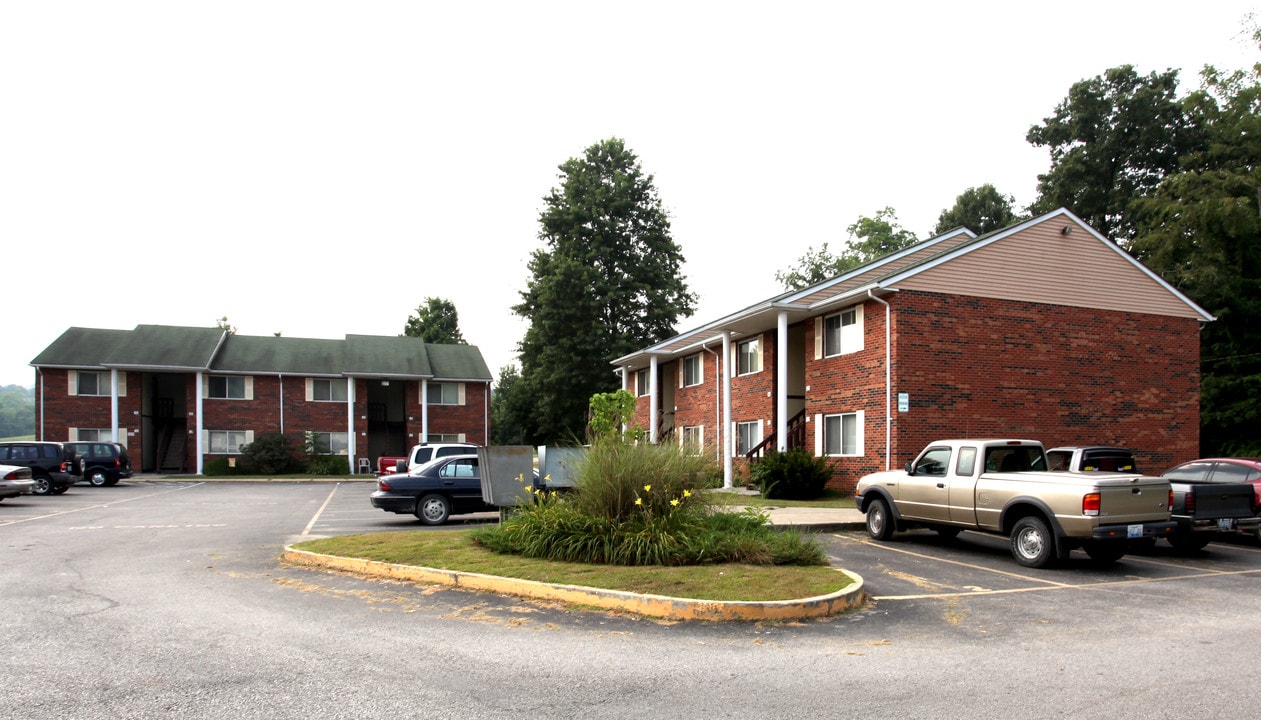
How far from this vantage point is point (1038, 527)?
11.2 metres

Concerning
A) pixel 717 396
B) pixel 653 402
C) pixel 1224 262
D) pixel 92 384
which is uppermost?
pixel 1224 262

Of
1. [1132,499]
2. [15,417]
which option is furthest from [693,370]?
[15,417]

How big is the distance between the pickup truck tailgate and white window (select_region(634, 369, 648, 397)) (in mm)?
29058

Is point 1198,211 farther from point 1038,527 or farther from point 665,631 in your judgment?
point 665,631

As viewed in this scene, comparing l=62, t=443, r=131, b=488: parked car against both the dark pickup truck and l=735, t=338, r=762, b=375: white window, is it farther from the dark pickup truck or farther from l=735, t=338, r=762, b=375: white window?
the dark pickup truck

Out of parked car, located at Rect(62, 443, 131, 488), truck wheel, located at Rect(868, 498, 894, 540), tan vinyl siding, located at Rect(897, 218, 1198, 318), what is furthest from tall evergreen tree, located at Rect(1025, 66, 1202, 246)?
parked car, located at Rect(62, 443, 131, 488)

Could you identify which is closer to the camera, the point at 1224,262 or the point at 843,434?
the point at 843,434

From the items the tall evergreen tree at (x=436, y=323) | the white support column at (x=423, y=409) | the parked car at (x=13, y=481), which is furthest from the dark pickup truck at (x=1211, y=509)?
the tall evergreen tree at (x=436, y=323)

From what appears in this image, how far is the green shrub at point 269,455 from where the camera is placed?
42.2 m

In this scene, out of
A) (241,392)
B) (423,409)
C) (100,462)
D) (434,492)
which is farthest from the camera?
(423,409)

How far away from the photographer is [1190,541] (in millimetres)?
13281

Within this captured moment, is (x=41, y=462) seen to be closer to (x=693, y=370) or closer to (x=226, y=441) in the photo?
(x=226, y=441)

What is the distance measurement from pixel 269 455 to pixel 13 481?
66.2ft

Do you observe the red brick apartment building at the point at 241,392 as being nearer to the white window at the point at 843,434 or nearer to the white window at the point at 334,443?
the white window at the point at 334,443
